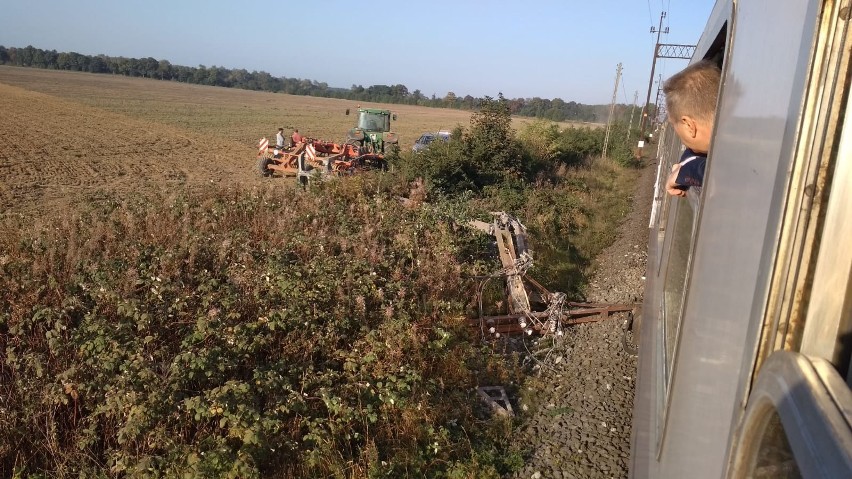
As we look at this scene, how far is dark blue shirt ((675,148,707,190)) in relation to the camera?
7.46 feet

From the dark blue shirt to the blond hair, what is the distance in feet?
0.86

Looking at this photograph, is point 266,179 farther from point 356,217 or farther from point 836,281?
point 836,281

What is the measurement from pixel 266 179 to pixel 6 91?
4577cm

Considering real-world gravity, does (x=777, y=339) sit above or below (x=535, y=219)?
above

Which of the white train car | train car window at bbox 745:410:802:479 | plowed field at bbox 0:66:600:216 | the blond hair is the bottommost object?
plowed field at bbox 0:66:600:216

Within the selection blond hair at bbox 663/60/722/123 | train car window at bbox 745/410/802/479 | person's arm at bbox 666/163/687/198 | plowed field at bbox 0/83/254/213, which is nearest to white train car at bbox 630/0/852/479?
train car window at bbox 745/410/802/479

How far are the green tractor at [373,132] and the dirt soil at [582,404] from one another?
42.9ft

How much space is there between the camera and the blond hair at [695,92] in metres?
2.02

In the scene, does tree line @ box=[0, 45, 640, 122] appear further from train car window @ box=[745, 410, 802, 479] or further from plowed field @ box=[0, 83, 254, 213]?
train car window @ box=[745, 410, 802, 479]

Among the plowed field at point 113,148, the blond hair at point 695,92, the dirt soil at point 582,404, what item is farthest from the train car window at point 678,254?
the plowed field at point 113,148

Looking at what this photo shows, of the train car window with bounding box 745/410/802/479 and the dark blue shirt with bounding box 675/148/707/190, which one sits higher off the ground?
the dark blue shirt with bounding box 675/148/707/190

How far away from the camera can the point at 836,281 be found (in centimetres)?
79

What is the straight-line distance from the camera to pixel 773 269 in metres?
0.96

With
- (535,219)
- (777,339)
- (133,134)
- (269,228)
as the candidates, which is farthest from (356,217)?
(133,134)
